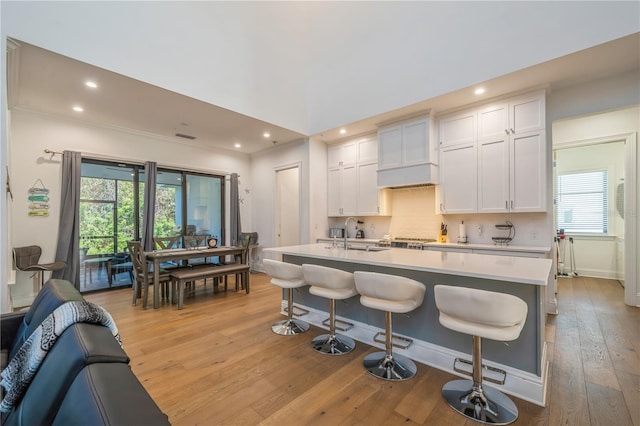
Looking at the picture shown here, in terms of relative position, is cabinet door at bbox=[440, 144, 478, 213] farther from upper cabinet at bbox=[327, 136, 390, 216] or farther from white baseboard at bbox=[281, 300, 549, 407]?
white baseboard at bbox=[281, 300, 549, 407]

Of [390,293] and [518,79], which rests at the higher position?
[518,79]

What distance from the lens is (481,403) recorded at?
6.00 ft

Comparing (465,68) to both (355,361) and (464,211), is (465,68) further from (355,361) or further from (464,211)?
(355,361)

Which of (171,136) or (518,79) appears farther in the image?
(171,136)

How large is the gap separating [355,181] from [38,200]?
17.0ft

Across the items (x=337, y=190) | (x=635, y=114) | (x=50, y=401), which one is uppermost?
(x=635, y=114)

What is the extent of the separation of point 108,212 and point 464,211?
6.06m

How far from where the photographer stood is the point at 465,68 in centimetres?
354

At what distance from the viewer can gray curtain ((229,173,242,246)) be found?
6.54m

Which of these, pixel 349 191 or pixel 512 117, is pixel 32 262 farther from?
pixel 512 117

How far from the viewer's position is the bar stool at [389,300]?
210 cm

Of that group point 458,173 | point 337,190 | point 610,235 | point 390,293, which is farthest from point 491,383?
point 610,235

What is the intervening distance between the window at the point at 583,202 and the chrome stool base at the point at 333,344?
6001 mm

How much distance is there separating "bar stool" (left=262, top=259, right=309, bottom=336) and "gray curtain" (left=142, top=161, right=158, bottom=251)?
3323 mm
